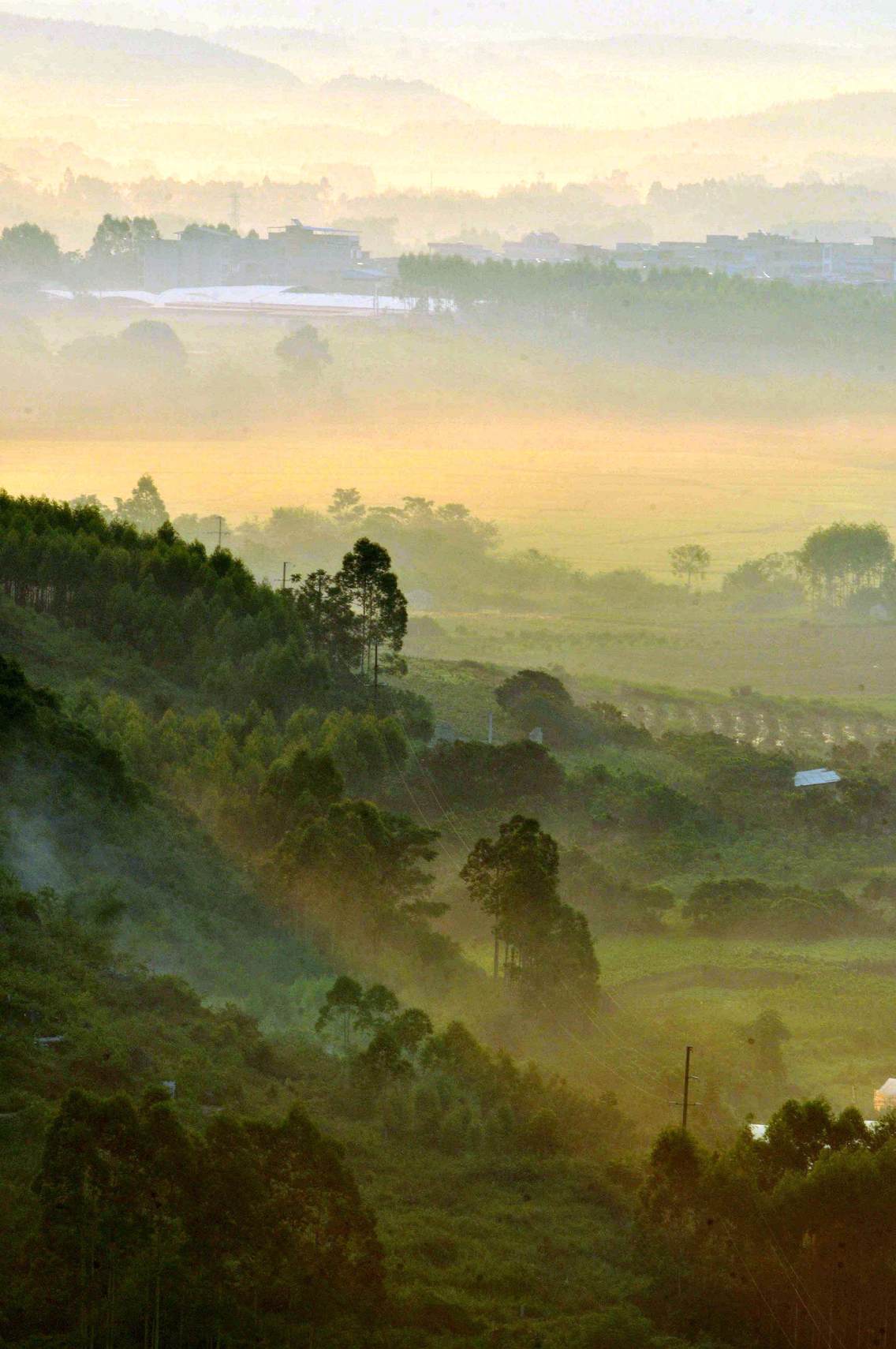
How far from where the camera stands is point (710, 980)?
141 ft

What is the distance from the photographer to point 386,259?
530 ft

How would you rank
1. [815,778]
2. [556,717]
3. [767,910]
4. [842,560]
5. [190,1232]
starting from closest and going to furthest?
[190,1232]
[767,910]
[815,778]
[556,717]
[842,560]

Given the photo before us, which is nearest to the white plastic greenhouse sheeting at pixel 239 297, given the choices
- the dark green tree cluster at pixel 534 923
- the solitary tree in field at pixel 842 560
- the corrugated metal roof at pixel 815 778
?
the solitary tree in field at pixel 842 560

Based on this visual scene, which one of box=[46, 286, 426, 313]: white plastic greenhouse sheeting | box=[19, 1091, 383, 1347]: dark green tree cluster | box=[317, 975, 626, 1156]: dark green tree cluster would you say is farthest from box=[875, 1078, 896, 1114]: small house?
box=[46, 286, 426, 313]: white plastic greenhouse sheeting

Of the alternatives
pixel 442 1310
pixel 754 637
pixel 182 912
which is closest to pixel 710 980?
pixel 182 912

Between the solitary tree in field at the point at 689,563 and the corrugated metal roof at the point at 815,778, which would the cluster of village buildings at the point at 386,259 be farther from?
the corrugated metal roof at the point at 815,778

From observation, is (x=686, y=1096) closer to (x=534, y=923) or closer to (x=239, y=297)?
(x=534, y=923)

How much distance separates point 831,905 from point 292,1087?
2409cm

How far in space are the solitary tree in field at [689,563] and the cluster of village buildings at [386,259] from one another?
40.9 meters

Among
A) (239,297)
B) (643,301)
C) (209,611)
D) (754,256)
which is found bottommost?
(209,611)

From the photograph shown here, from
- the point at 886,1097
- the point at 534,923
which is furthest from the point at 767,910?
the point at 886,1097

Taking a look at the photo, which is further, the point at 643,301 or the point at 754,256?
the point at 754,256

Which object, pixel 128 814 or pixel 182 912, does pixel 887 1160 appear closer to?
pixel 182 912

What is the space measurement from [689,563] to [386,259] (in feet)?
179
